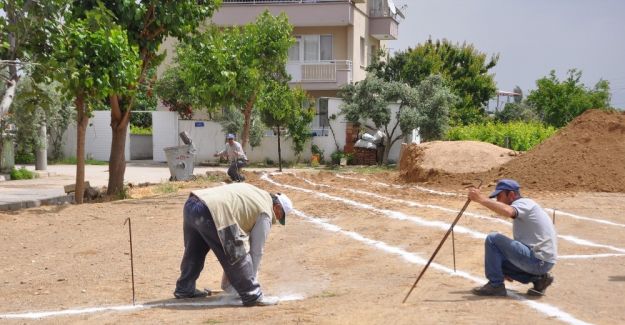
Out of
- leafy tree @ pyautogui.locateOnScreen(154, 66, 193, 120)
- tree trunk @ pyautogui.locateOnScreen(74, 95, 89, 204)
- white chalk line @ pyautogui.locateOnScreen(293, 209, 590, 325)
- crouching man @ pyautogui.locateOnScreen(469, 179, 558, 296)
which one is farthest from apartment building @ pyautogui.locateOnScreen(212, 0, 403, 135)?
crouching man @ pyautogui.locateOnScreen(469, 179, 558, 296)

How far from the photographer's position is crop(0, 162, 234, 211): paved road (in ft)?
69.9

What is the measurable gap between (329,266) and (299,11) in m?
31.9

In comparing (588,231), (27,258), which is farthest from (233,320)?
(588,231)

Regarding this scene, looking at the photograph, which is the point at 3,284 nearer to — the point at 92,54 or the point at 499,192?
the point at 499,192

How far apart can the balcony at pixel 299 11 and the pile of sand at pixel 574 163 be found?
17.5 m

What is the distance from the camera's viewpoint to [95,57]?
17.3m

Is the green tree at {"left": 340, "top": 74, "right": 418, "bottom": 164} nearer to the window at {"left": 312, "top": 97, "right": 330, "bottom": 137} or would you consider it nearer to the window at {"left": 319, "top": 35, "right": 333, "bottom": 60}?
the window at {"left": 312, "top": 97, "right": 330, "bottom": 137}

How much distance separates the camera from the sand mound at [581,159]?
2167 centimetres

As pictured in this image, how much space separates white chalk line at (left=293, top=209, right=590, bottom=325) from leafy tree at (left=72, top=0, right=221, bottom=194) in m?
6.03

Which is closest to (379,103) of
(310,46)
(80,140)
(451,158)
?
(310,46)

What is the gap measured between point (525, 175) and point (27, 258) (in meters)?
14.5

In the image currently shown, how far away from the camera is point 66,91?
57.8 feet

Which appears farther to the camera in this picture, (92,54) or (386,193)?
(386,193)

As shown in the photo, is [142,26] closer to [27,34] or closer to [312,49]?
[27,34]
